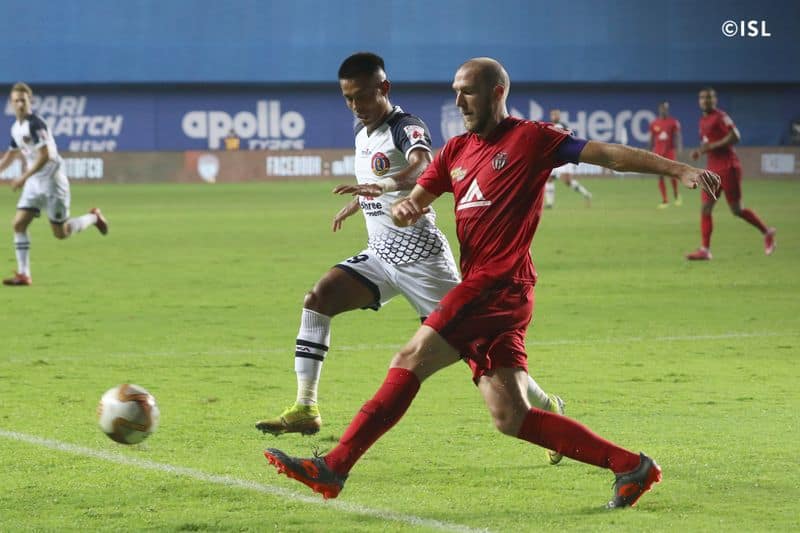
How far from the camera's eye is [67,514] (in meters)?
5.79

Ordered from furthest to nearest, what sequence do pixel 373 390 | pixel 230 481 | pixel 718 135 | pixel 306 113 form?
pixel 306 113 < pixel 718 135 < pixel 373 390 < pixel 230 481

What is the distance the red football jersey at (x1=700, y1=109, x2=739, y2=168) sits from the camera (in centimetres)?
1841

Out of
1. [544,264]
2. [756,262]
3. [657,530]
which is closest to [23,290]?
[544,264]

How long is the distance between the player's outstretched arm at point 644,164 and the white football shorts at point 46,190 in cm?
1139

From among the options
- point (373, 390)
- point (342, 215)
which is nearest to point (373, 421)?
point (342, 215)

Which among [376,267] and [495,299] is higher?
[376,267]

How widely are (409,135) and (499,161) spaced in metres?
1.55

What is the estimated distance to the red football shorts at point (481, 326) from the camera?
19.1 ft

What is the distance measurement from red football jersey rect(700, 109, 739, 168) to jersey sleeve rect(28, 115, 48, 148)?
8.11m

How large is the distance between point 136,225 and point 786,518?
21428 mm

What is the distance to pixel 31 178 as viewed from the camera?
16297mm

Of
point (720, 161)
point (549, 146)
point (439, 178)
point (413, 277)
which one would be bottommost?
point (413, 277)

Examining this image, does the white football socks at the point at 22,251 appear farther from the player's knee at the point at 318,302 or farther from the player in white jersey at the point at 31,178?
the player's knee at the point at 318,302

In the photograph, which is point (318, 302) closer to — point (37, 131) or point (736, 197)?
point (37, 131)
